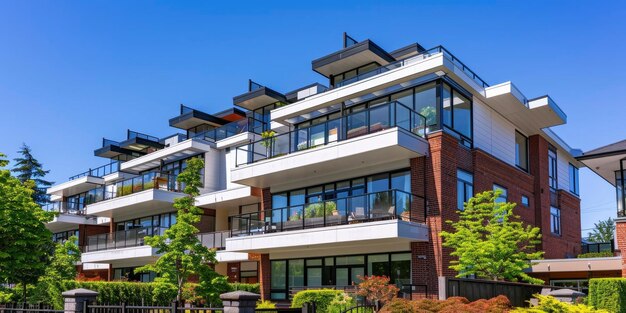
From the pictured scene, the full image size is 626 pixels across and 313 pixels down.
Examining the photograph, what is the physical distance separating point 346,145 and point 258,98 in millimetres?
15115

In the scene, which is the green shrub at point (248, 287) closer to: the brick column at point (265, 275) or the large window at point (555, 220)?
the brick column at point (265, 275)

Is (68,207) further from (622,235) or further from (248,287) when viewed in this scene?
(622,235)

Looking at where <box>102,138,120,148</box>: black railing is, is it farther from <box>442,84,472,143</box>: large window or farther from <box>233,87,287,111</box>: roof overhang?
<box>442,84,472,143</box>: large window

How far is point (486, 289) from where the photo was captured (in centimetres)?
1708

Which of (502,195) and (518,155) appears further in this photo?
(518,155)

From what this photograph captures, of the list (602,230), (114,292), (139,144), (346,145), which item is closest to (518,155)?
(346,145)

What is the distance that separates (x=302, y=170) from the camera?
1037 inches

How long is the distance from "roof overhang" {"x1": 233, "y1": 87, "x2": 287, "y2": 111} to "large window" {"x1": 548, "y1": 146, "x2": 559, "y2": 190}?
14.9m

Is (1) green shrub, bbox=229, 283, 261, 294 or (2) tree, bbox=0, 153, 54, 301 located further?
(1) green shrub, bbox=229, 283, 261, 294

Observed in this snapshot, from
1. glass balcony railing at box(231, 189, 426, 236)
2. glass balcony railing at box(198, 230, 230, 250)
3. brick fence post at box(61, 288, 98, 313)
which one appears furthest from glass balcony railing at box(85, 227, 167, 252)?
brick fence post at box(61, 288, 98, 313)

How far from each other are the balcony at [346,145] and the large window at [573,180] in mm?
15836

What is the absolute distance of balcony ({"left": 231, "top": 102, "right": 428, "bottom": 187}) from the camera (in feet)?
75.2

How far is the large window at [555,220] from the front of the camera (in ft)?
103

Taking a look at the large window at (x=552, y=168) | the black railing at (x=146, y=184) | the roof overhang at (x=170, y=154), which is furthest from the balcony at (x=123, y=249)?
the large window at (x=552, y=168)
